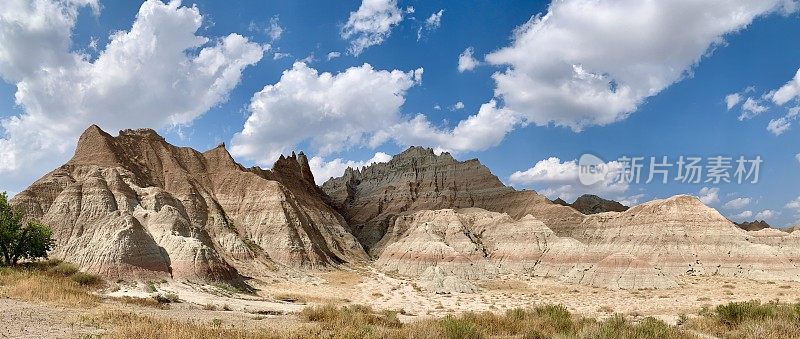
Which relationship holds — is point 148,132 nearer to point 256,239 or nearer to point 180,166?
point 180,166

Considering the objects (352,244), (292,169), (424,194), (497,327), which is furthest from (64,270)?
(424,194)

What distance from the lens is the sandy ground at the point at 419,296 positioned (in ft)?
87.8

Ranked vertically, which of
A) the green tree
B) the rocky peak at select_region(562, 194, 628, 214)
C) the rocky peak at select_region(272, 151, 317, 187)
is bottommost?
the green tree

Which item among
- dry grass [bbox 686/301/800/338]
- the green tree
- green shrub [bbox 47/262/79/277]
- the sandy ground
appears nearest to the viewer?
dry grass [bbox 686/301/800/338]

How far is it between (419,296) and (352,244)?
46045 mm

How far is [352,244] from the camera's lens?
315 ft

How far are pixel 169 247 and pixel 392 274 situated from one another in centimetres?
3731

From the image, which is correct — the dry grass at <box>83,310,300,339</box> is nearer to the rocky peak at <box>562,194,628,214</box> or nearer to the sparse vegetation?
the sparse vegetation

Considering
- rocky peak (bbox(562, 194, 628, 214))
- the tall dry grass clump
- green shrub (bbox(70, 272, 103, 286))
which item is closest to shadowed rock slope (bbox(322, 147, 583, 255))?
rocky peak (bbox(562, 194, 628, 214))

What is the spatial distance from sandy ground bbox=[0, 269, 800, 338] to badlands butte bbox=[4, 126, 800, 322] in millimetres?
401

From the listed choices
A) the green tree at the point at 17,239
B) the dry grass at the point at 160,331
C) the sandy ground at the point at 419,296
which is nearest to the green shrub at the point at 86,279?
the sandy ground at the point at 419,296

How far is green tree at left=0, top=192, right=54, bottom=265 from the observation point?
3453 centimetres

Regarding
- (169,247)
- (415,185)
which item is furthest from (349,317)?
(415,185)

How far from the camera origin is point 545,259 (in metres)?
73.8
